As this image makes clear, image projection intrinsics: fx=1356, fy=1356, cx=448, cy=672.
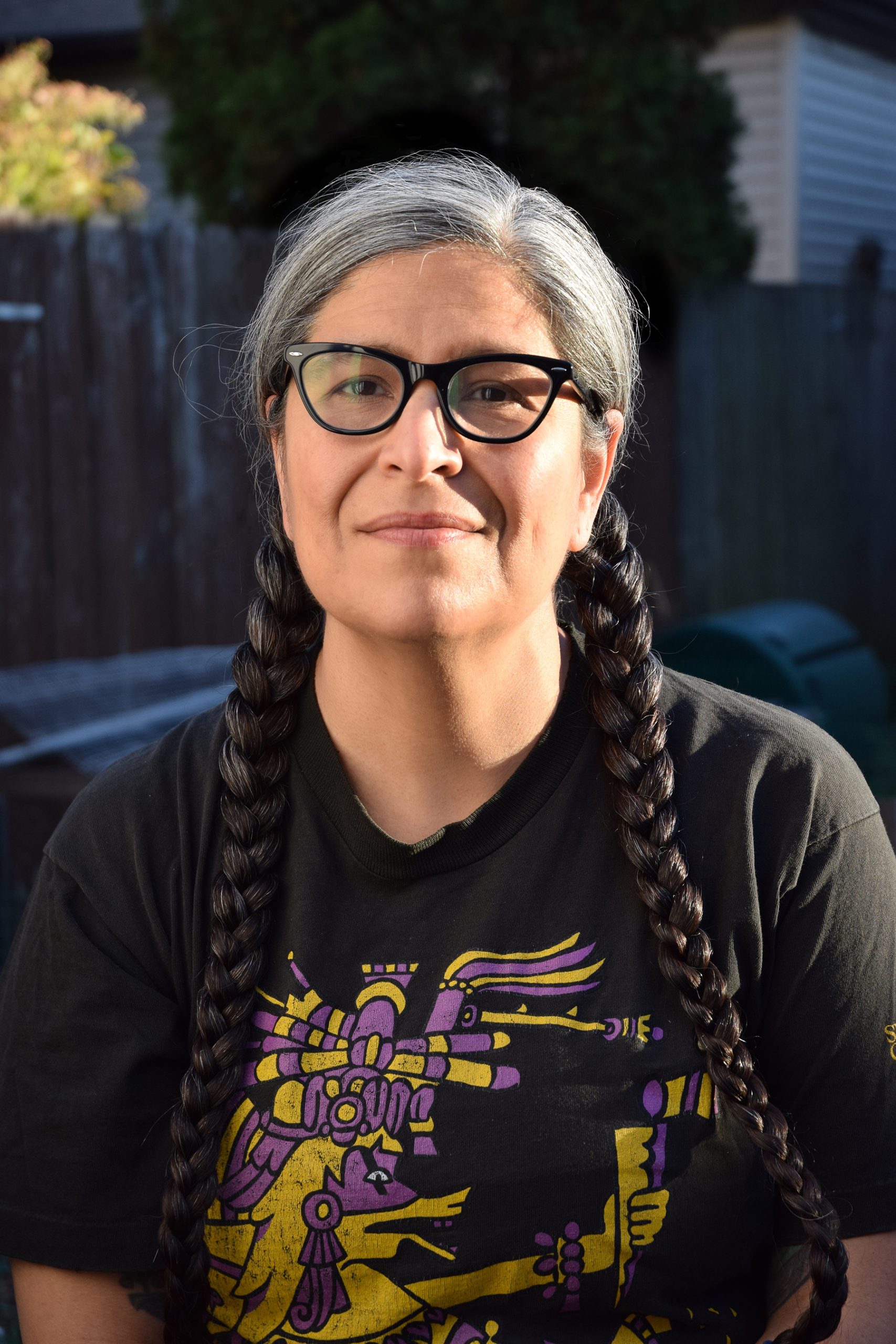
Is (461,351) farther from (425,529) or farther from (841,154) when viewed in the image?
(841,154)

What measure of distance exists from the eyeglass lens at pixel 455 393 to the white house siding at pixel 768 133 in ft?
30.9

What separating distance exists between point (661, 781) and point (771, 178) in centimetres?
1020

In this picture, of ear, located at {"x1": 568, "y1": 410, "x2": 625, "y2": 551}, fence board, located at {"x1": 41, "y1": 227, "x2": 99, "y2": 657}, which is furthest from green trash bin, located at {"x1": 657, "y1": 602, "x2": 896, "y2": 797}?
ear, located at {"x1": 568, "y1": 410, "x2": 625, "y2": 551}

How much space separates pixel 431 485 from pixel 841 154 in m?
11.0

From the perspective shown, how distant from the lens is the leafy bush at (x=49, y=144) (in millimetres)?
7191

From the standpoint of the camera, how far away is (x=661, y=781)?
165cm

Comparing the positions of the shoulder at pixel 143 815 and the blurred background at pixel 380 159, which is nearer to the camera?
the shoulder at pixel 143 815

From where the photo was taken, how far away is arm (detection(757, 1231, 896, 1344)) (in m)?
1.56

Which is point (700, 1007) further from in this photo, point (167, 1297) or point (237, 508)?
point (237, 508)

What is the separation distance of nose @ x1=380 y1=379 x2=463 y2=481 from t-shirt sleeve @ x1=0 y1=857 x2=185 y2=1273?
2.07 feet

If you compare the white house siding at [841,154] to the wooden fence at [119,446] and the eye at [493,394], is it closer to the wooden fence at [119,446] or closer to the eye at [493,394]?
the wooden fence at [119,446]

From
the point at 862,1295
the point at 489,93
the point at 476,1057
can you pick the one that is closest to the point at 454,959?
the point at 476,1057

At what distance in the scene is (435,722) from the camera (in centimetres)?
169

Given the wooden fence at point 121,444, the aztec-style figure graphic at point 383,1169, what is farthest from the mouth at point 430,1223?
the wooden fence at point 121,444
